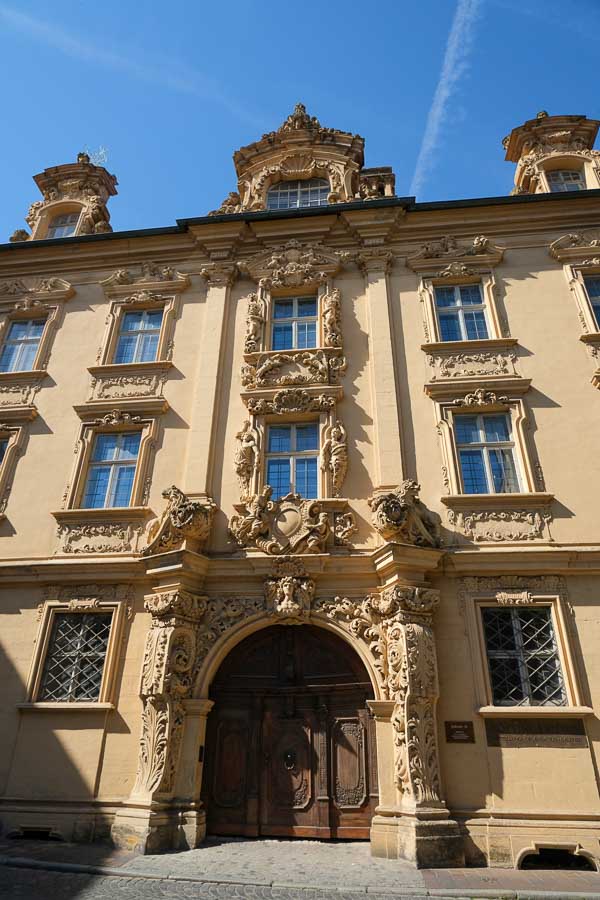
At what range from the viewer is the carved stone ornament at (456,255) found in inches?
539

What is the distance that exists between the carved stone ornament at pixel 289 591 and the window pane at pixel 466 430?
422 centimetres

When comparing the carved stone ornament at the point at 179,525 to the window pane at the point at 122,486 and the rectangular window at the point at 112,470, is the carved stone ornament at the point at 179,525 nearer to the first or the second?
the window pane at the point at 122,486

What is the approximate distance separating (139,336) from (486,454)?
8.64 m

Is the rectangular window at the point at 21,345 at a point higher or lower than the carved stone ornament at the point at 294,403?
higher

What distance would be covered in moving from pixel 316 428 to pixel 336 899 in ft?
25.9

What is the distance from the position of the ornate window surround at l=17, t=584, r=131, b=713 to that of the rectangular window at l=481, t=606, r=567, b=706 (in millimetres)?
6427

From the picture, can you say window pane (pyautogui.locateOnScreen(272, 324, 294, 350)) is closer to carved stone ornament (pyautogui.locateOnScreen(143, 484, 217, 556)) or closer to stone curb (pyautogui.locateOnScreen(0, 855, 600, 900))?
carved stone ornament (pyautogui.locateOnScreen(143, 484, 217, 556))

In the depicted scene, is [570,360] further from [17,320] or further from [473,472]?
[17,320]

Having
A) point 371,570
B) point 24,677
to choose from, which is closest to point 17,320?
point 24,677

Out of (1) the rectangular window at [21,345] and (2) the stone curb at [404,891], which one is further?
(1) the rectangular window at [21,345]

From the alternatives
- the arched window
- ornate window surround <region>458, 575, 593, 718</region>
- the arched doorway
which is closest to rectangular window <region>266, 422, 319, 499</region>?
the arched doorway

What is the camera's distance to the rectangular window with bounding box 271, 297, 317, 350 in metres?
13.4

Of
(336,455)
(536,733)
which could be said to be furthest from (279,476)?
(536,733)

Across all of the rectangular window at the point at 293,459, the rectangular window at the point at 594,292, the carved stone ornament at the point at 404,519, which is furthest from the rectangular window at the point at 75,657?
the rectangular window at the point at 594,292
